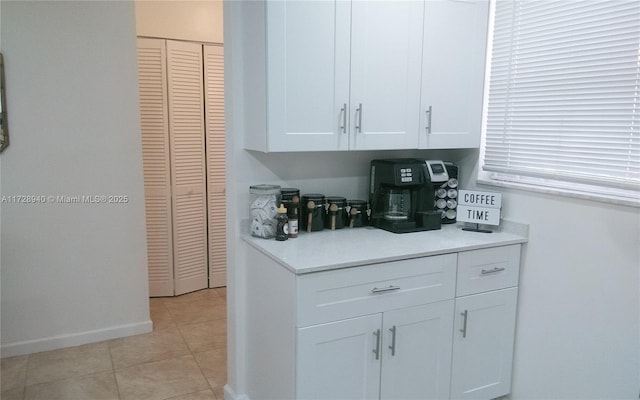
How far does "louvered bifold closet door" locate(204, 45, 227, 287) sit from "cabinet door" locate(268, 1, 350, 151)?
2083 mm

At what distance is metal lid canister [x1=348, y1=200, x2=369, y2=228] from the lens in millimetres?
2607

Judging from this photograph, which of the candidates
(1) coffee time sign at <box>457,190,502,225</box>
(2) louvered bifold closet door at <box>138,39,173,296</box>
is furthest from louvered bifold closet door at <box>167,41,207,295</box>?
(1) coffee time sign at <box>457,190,502,225</box>

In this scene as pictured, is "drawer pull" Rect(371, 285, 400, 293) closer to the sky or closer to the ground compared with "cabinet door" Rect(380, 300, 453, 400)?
closer to the sky

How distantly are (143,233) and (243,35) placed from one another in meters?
1.68

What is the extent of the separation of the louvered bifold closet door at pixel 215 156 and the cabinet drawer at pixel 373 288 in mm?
2449

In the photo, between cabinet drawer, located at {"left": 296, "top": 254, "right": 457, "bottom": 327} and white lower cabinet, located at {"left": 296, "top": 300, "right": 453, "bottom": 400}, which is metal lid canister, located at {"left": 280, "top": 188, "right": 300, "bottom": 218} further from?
white lower cabinet, located at {"left": 296, "top": 300, "right": 453, "bottom": 400}

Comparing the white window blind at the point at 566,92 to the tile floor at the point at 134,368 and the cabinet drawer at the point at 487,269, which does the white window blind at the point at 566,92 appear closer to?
the cabinet drawer at the point at 487,269

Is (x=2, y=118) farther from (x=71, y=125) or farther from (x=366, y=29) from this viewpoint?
(x=366, y=29)

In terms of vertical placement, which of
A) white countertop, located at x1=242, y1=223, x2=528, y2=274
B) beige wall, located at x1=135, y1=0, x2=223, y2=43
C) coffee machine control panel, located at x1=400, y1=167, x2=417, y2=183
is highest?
beige wall, located at x1=135, y1=0, x2=223, y2=43

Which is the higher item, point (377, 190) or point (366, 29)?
point (366, 29)

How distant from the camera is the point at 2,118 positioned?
2.80 metres

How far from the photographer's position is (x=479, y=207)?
2576 mm

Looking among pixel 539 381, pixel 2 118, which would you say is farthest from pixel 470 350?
pixel 2 118

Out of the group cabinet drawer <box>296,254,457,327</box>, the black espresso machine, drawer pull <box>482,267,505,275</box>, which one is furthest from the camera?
the black espresso machine
